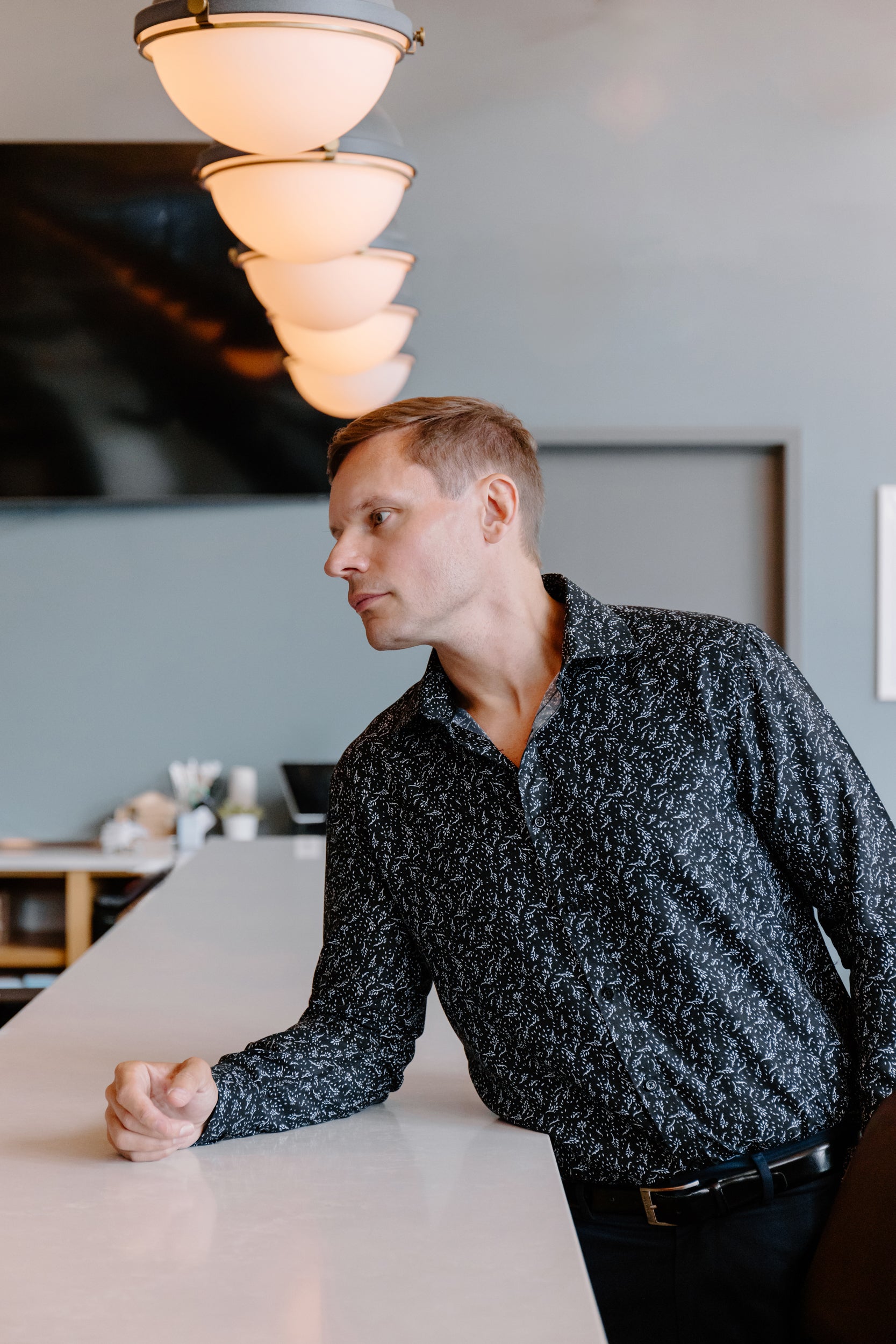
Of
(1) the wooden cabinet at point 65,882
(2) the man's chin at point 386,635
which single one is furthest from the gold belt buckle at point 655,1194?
(1) the wooden cabinet at point 65,882

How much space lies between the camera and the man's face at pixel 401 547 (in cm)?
133

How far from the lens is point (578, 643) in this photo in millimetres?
1367

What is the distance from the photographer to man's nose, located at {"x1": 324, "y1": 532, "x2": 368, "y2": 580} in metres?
1.32

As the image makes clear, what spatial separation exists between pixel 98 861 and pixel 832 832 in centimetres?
366

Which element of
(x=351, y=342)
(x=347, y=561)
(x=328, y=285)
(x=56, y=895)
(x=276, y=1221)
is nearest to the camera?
(x=276, y=1221)

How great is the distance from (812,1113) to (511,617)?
58cm

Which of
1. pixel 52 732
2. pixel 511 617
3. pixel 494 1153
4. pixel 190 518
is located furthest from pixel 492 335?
pixel 494 1153

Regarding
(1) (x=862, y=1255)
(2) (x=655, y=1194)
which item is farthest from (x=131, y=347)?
(1) (x=862, y=1255)

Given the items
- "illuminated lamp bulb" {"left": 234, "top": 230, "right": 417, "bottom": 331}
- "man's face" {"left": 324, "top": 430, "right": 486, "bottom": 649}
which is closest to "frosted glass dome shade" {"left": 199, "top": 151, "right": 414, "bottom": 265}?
"illuminated lamp bulb" {"left": 234, "top": 230, "right": 417, "bottom": 331}

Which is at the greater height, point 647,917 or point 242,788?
point 647,917

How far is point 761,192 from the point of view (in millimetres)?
4895

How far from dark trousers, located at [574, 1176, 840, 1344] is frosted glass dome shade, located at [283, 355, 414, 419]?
77.5 inches

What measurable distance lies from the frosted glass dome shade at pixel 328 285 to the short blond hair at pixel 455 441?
23.3 inches

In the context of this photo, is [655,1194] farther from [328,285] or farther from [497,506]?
[328,285]
